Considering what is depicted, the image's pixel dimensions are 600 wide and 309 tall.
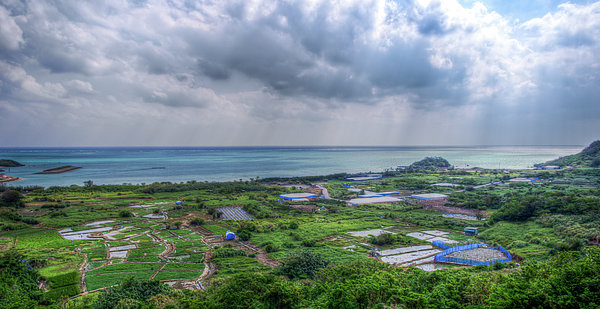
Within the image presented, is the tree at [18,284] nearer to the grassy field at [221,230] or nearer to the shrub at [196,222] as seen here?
the grassy field at [221,230]

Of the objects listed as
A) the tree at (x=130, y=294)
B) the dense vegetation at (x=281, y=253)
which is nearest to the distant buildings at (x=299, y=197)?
the dense vegetation at (x=281, y=253)

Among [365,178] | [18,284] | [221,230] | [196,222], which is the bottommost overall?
[221,230]

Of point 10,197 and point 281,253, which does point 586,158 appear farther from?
point 10,197

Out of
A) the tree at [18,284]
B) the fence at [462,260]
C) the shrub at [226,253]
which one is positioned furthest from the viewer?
the shrub at [226,253]

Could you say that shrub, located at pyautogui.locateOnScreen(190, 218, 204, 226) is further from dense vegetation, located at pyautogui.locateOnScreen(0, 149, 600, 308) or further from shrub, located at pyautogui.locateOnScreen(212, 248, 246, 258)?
shrub, located at pyautogui.locateOnScreen(212, 248, 246, 258)

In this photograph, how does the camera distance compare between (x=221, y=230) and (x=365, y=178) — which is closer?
(x=221, y=230)

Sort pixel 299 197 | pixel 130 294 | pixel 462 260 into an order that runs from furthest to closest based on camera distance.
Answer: pixel 299 197, pixel 462 260, pixel 130 294

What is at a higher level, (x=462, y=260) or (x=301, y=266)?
(x=301, y=266)

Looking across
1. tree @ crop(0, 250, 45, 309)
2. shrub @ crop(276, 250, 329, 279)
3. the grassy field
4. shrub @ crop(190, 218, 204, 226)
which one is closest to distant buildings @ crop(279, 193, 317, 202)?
the grassy field

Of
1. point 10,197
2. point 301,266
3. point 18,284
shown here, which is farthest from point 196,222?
point 10,197

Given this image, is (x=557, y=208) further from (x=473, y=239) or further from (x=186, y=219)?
(x=186, y=219)

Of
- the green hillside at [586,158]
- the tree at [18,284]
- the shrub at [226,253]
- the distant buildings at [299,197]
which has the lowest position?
the distant buildings at [299,197]

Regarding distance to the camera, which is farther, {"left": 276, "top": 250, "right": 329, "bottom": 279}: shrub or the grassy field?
the grassy field
